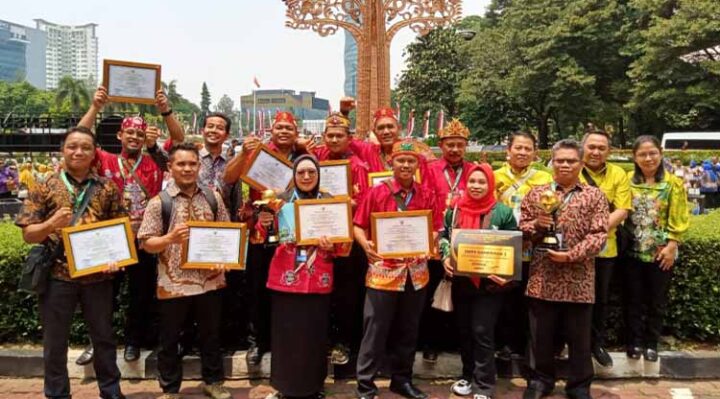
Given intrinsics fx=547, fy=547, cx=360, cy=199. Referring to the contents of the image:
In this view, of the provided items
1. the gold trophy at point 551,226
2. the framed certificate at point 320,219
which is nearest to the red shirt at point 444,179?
the gold trophy at point 551,226

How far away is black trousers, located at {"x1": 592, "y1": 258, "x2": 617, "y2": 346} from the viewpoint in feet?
14.9

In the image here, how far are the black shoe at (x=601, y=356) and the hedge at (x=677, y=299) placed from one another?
38cm

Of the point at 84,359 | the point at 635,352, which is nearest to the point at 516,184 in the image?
the point at 635,352

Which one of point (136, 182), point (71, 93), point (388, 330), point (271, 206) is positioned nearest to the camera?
point (271, 206)

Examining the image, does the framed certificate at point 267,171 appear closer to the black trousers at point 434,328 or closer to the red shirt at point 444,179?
the red shirt at point 444,179

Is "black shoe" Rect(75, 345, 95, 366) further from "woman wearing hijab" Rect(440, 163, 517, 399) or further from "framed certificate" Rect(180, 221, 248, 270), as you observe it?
"woman wearing hijab" Rect(440, 163, 517, 399)

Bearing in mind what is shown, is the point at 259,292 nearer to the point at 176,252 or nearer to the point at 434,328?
the point at 176,252

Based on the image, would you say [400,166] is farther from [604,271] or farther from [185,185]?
[604,271]

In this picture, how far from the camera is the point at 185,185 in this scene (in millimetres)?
4086

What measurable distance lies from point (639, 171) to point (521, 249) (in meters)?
1.57

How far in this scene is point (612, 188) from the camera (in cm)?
446

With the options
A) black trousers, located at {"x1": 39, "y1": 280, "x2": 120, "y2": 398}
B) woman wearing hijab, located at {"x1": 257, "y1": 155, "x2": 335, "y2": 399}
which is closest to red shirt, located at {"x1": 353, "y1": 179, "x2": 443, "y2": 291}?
woman wearing hijab, located at {"x1": 257, "y1": 155, "x2": 335, "y2": 399}

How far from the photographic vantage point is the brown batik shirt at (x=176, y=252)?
13.0ft

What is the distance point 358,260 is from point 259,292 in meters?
0.89
